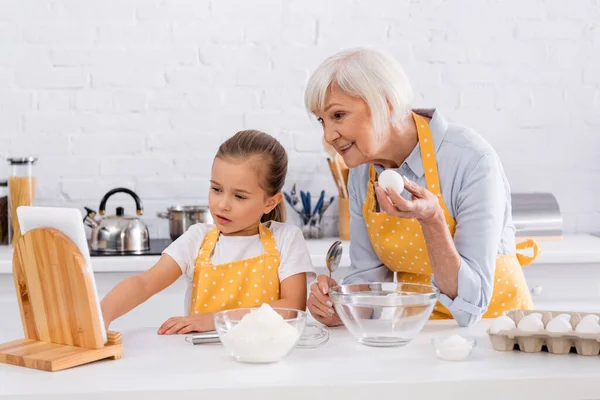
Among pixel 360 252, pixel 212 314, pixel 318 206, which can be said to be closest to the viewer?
pixel 212 314

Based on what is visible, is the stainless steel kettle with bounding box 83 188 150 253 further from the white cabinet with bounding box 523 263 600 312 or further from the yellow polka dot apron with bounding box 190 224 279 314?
the white cabinet with bounding box 523 263 600 312

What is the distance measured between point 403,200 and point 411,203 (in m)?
0.03

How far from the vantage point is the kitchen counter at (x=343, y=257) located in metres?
2.62

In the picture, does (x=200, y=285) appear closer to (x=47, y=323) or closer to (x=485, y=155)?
(x=47, y=323)

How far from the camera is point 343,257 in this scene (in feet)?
8.80

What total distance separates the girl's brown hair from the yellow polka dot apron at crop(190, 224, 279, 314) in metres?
0.18

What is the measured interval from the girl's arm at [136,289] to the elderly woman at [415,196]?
0.39 meters

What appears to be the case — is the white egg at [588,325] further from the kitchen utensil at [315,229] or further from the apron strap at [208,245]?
the kitchen utensil at [315,229]

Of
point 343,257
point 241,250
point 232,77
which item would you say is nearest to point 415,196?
point 241,250

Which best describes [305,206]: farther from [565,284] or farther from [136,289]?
[136,289]

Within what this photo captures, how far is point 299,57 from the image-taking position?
3211 millimetres

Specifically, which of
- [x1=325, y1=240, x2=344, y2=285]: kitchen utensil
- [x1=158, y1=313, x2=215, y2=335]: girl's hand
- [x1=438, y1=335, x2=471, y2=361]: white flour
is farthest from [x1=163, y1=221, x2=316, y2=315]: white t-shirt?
[x1=438, y1=335, x2=471, y2=361]: white flour

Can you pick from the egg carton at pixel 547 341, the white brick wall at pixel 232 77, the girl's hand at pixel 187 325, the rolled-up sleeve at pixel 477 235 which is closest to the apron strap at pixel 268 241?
the girl's hand at pixel 187 325

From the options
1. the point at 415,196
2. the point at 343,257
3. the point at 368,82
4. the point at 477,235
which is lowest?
the point at 343,257
